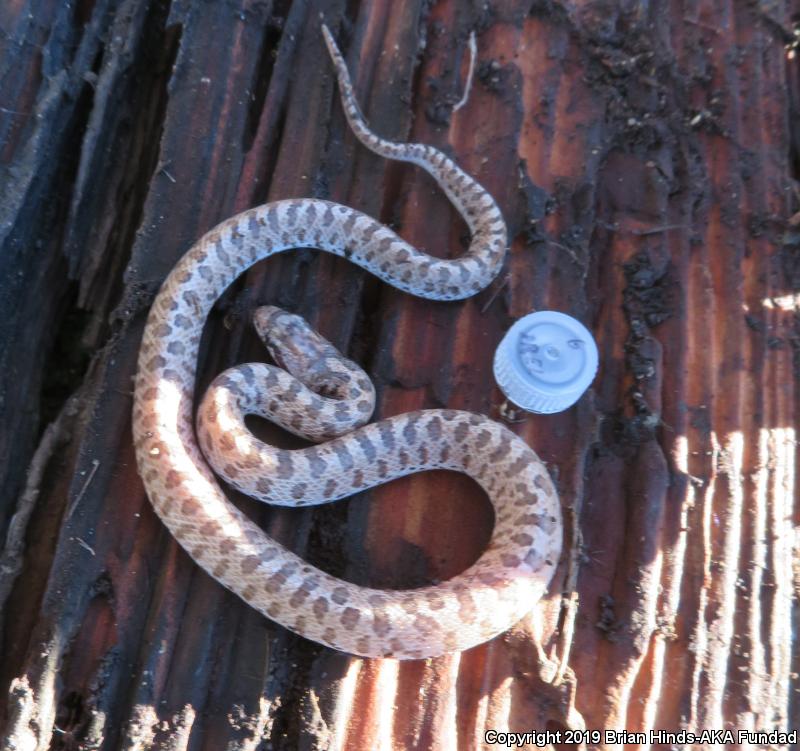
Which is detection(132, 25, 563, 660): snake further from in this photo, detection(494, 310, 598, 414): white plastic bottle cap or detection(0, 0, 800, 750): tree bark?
detection(494, 310, 598, 414): white plastic bottle cap

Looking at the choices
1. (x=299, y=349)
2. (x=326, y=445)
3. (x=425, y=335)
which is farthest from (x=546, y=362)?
(x=299, y=349)

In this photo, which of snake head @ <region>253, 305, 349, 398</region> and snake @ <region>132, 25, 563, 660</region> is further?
snake head @ <region>253, 305, 349, 398</region>

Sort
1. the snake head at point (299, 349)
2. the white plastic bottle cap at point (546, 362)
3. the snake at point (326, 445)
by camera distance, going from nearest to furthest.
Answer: the snake at point (326, 445) → the white plastic bottle cap at point (546, 362) → the snake head at point (299, 349)

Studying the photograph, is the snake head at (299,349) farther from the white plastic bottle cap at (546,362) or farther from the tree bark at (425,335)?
the white plastic bottle cap at (546,362)

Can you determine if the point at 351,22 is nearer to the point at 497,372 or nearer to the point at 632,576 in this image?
the point at 497,372

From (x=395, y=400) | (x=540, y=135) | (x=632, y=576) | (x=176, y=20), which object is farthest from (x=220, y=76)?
(x=632, y=576)

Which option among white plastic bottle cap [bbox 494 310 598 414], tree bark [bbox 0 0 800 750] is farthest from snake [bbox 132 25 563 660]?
white plastic bottle cap [bbox 494 310 598 414]

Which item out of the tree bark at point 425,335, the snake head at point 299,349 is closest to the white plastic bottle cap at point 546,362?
the tree bark at point 425,335
